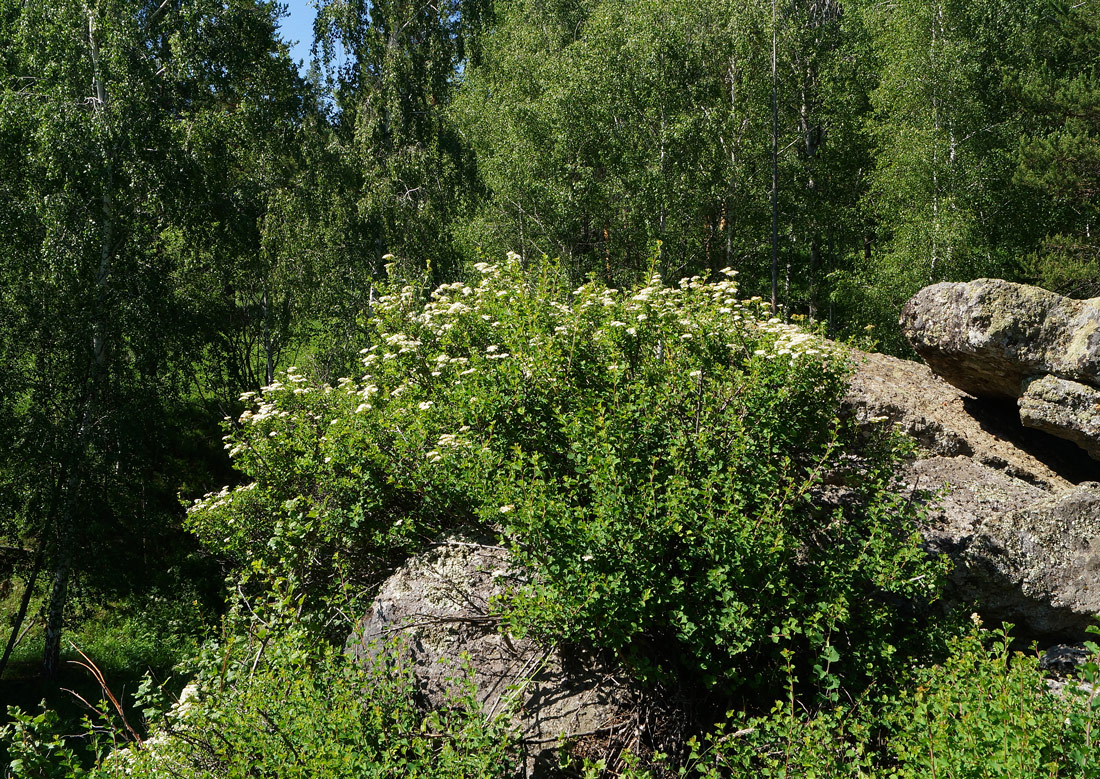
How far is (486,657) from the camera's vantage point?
6.24m

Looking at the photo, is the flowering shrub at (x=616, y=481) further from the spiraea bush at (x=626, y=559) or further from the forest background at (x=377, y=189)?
the forest background at (x=377, y=189)

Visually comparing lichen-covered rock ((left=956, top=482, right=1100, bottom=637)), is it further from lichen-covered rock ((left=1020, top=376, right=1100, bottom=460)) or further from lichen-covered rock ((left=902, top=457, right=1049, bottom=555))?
lichen-covered rock ((left=1020, top=376, right=1100, bottom=460))

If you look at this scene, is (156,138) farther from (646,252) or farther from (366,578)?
(646,252)

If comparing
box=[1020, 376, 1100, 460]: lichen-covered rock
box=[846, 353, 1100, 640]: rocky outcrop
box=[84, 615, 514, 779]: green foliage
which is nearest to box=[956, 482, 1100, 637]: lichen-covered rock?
box=[846, 353, 1100, 640]: rocky outcrop

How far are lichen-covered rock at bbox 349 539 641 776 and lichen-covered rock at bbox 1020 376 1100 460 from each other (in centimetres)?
613

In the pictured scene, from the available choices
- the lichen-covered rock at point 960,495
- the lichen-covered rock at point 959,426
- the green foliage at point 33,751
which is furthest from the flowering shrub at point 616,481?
the lichen-covered rock at point 959,426

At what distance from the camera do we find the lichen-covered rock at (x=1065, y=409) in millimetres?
8820

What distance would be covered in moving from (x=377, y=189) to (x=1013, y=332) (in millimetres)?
12461

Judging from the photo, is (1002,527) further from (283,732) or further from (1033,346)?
(283,732)

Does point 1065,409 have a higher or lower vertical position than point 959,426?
higher

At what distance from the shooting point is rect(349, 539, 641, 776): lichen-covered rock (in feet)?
18.6

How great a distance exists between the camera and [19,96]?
11195 mm

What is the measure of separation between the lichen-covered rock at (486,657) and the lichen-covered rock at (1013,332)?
6.07 meters

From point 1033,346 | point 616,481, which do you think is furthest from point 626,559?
point 1033,346
